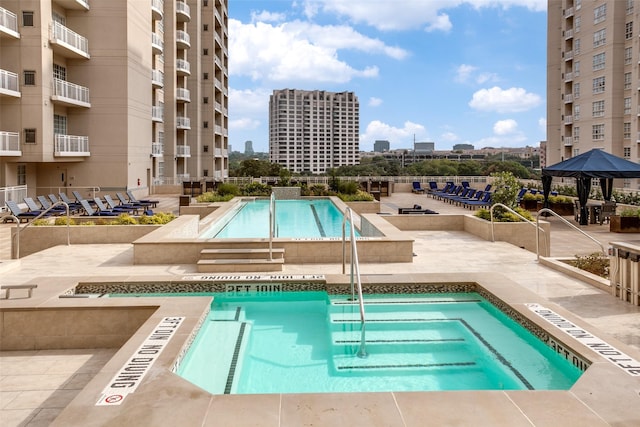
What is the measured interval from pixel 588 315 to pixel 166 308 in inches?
217

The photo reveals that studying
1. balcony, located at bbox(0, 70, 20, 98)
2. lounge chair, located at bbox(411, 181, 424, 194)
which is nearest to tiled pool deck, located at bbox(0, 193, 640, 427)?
balcony, located at bbox(0, 70, 20, 98)

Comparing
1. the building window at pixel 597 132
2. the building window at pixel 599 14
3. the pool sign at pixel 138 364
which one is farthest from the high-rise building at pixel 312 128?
the pool sign at pixel 138 364

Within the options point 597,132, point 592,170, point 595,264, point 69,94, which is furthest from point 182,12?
point 595,264

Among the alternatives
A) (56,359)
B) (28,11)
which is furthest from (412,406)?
(28,11)

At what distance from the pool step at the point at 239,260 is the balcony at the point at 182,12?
37.4 m

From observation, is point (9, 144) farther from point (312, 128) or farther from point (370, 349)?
point (312, 128)

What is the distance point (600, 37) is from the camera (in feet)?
176

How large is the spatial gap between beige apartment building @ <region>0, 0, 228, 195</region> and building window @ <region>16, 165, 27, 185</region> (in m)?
0.06

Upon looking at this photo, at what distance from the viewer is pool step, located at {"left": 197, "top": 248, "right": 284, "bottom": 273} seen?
11070 millimetres

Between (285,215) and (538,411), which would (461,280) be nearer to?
(538,411)

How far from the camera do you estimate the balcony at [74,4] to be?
28.9 meters

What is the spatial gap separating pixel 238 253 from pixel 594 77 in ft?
176

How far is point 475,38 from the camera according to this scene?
118ft

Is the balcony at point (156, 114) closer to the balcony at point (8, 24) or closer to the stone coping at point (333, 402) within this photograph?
the balcony at point (8, 24)
